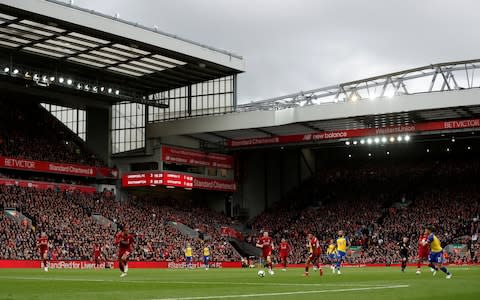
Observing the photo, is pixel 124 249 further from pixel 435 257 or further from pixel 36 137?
pixel 36 137

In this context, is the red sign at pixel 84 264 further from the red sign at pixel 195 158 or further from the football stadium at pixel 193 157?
the red sign at pixel 195 158

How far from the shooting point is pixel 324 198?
82750mm

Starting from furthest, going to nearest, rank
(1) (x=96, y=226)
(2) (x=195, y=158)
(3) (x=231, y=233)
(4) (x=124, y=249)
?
(3) (x=231, y=233) < (2) (x=195, y=158) < (1) (x=96, y=226) < (4) (x=124, y=249)

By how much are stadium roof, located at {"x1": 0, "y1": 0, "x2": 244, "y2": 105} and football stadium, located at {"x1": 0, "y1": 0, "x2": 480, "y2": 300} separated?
0.59 feet

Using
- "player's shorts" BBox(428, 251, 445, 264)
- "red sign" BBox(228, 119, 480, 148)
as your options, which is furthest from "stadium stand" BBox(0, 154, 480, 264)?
"player's shorts" BBox(428, 251, 445, 264)

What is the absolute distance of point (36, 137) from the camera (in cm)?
6950

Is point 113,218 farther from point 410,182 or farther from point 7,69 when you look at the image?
point 410,182

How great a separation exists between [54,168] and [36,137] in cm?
401

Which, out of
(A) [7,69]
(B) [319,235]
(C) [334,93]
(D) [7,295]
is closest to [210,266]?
(B) [319,235]

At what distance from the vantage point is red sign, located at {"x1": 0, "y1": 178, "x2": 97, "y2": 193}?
6294cm

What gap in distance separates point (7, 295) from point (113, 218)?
166 feet

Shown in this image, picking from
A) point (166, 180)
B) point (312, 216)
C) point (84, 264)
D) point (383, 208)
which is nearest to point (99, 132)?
point (166, 180)

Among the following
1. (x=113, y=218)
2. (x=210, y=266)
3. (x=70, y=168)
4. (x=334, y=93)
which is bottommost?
(x=210, y=266)

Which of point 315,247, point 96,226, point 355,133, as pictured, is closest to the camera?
point 315,247
